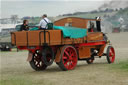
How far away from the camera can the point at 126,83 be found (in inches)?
352

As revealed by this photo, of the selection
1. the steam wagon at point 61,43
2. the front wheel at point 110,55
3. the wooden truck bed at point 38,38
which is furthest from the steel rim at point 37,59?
the front wheel at point 110,55

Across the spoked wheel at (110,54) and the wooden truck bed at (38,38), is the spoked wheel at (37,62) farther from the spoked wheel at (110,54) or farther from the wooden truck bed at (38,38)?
the spoked wheel at (110,54)

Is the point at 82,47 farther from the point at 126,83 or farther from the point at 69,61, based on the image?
the point at 126,83

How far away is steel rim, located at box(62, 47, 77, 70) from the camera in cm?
1245

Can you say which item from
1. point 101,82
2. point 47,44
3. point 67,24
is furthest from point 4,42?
point 101,82

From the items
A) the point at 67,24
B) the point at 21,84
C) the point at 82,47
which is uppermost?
the point at 67,24

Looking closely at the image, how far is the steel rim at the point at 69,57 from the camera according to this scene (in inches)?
490

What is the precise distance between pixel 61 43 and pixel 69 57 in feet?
2.43

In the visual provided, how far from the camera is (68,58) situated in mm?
12555

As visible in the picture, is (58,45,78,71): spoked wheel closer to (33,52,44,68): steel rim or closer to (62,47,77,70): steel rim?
(62,47,77,70): steel rim

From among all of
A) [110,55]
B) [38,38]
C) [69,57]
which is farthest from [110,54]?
[38,38]

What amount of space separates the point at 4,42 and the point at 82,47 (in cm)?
2272

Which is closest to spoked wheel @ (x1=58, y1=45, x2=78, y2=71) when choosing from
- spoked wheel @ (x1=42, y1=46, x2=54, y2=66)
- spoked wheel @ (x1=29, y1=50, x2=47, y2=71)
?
spoked wheel @ (x1=42, y1=46, x2=54, y2=66)

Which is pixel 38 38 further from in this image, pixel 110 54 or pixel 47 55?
pixel 110 54
